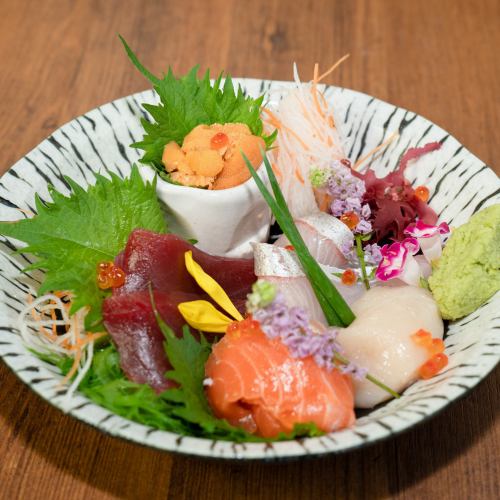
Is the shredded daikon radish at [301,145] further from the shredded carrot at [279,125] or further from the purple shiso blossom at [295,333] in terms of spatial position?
the purple shiso blossom at [295,333]

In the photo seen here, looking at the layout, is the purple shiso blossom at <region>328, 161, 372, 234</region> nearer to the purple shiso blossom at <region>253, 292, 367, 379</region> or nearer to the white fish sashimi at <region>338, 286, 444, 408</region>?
the white fish sashimi at <region>338, 286, 444, 408</region>

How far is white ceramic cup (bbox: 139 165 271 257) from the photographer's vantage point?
205cm

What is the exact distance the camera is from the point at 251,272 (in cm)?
199

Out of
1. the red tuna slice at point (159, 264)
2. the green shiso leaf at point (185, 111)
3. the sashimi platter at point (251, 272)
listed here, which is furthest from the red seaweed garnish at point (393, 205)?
the red tuna slice at point (159, 264)

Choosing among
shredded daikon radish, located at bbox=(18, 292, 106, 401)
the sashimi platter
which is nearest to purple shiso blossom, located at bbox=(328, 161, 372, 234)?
the sashimi platter

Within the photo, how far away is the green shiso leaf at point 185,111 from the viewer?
219cm

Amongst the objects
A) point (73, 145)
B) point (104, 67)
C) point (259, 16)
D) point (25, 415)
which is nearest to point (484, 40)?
point (259, 16)

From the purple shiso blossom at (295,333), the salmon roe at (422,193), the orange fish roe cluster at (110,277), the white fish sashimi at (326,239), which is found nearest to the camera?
the purple shiso blossom at (295,333)

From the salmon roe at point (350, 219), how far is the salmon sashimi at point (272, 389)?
2.13 feet

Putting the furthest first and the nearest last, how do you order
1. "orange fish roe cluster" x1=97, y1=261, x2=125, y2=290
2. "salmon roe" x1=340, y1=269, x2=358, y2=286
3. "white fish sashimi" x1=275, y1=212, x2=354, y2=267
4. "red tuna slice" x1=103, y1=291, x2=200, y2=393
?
1. "white fish sashimi" x1=275, y1=212, x2=354, y2=267
2. "salmon roe" x1=340, y1=269, x2=358, y2=286
3. "orange fish roe cluster" x1=97, y1=261, x2=125, y2=290
4. "red tuna slice" x1=103, y1=291, x2=200, y2=393

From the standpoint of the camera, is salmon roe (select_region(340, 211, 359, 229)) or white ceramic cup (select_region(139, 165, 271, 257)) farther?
salmon roe (select_region(340, 211, 359, 229))

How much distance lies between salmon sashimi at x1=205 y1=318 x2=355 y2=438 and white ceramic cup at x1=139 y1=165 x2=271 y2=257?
53 centimetres

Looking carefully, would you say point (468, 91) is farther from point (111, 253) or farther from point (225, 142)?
point (111, 253)

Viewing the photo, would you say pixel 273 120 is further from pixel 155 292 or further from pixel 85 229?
pixel 155 292
